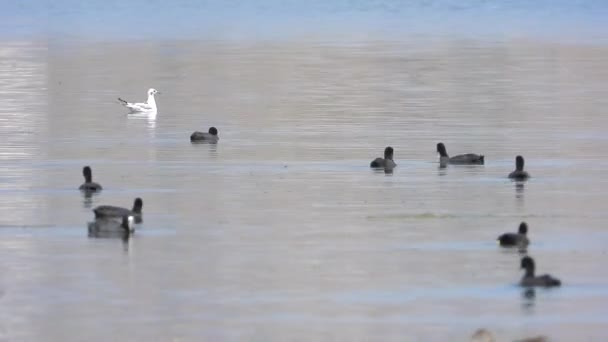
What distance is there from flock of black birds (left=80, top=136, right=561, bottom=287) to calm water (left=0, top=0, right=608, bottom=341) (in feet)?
0.77

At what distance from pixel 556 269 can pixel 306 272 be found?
112 inches

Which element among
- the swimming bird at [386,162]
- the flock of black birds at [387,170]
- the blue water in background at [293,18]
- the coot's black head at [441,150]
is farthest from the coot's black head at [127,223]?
the blue water in background at [293,18]

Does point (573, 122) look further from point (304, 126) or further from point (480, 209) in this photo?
point (480, 209)

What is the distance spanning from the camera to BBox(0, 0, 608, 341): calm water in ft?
60.0

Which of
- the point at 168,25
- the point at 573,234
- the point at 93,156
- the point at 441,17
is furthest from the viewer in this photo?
the point at 441,17

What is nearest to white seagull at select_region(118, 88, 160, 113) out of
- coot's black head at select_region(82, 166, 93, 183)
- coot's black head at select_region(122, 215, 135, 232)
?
coot's black head at select_region(82, 166, 93, 183)

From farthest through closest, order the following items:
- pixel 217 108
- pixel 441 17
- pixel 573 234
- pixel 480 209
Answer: pixel 441 17
pixel 217 108
pixel 480 209
pixel 573 234

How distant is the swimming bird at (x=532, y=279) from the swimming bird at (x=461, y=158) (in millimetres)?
11470

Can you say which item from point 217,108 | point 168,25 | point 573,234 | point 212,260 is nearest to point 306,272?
point 212,260

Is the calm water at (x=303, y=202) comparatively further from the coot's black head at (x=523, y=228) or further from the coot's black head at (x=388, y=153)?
the coot's black head at (x=388, y=153)

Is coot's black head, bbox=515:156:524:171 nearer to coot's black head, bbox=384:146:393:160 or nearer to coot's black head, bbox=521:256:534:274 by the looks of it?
coot's black head, bbox=384:146:393:160

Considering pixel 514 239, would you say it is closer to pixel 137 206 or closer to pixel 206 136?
pixel 137 206

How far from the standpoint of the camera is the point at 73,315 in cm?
1814

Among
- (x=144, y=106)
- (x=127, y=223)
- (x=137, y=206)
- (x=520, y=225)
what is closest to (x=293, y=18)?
(x=144, y=106)
